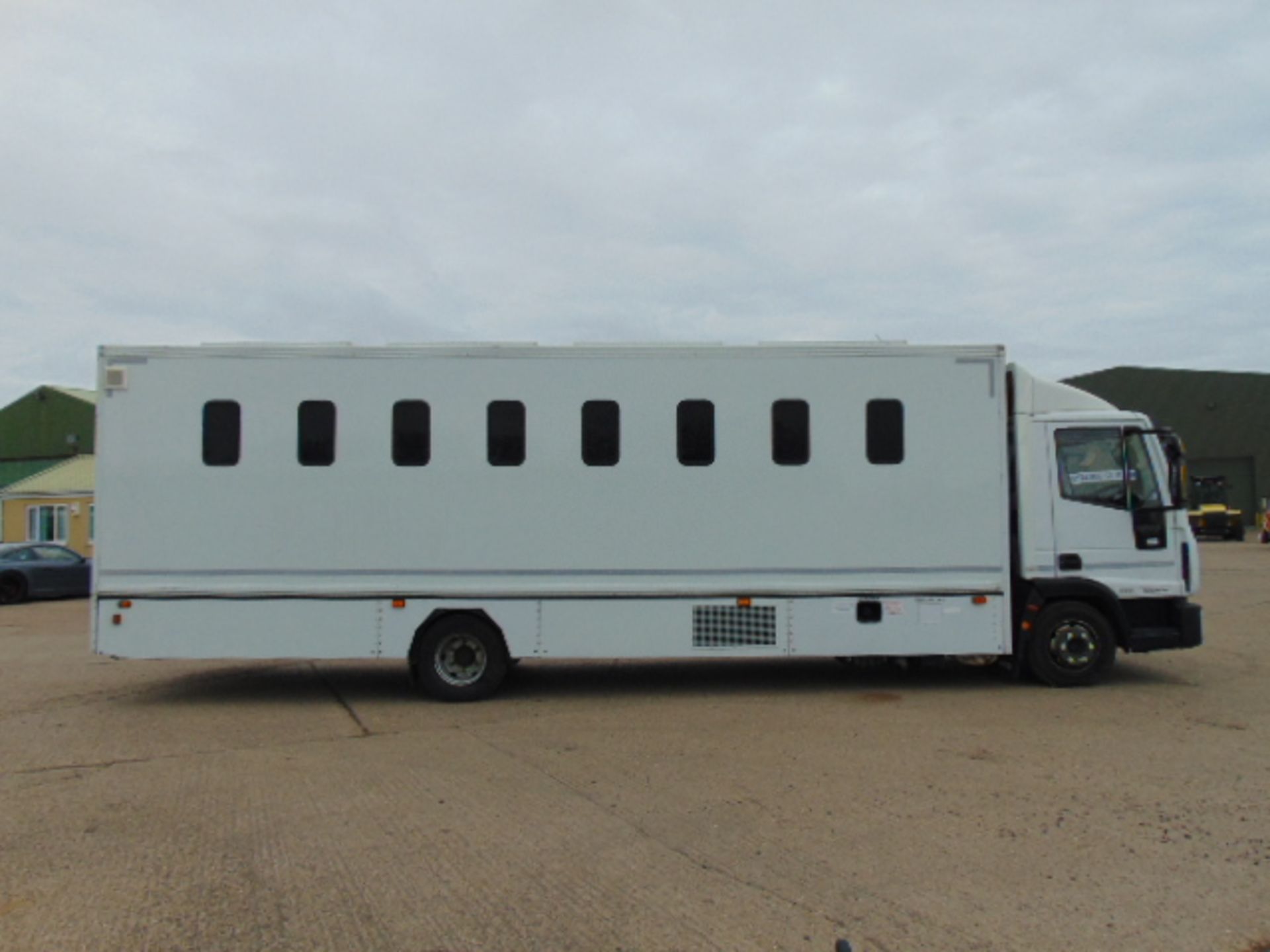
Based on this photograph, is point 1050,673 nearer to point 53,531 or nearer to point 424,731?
point 424,731

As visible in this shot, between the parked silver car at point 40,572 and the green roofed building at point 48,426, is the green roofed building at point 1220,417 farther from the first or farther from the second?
the green roofed building at point 48,426

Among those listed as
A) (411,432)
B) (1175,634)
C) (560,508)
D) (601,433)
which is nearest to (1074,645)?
(1175,634)

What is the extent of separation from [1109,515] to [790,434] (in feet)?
9.89

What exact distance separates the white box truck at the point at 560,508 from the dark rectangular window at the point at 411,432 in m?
0.02

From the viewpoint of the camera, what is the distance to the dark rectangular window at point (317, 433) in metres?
8.61

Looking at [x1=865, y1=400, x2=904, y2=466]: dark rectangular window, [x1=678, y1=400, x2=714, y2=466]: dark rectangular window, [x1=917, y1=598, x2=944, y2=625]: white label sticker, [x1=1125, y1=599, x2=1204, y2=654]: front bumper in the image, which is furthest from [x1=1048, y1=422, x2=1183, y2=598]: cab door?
[x1=678, y1=400, x2=714, y2=466]: dark rectangular window

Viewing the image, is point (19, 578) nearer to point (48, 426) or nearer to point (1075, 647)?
point (1075, 647)

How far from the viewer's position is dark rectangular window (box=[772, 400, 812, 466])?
8727 millimetres

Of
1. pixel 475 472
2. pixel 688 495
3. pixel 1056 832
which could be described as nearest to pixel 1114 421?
Result: pixel 688 495

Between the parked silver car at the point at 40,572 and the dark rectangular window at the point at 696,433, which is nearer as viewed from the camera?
the dark rectangular window at the point at 696,433

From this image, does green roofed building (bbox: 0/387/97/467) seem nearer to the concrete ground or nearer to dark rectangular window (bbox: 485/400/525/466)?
the concrete ground

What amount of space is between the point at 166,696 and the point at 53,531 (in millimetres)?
27548

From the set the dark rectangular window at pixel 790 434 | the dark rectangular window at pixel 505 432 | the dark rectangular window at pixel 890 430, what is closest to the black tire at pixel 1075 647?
the dark rectangular window at pixel 890 430

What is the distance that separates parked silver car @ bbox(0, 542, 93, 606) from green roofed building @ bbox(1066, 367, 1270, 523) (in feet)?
156
